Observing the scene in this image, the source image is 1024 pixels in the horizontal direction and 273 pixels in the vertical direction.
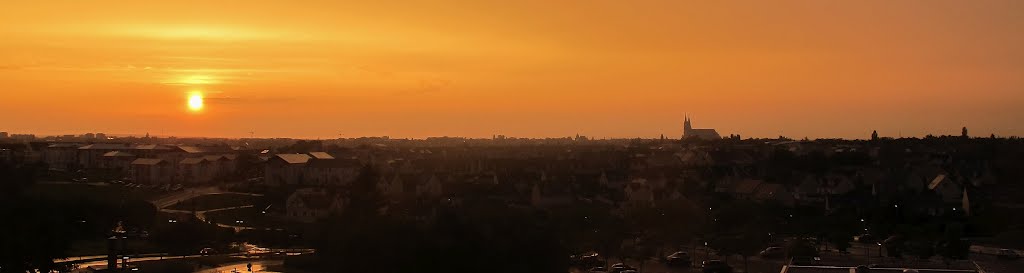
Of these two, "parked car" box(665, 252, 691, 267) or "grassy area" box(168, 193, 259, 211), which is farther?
"grassy area" box(168, 193, 259, 211)

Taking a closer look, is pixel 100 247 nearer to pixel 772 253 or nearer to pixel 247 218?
pixel 247 218

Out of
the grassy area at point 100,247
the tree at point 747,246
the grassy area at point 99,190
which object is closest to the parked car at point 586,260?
the tree at point 747,246

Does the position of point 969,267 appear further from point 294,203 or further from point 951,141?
point 951,141

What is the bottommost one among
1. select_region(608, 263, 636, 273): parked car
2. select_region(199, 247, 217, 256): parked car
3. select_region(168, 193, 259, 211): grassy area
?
select_region(199, 247, 217, 256): parked car

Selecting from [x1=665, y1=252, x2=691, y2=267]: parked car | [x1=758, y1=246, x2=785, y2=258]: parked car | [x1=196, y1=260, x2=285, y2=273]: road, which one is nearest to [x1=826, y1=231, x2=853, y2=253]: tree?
[x1=758, y1=246, x2=785, y2=258]: parked car

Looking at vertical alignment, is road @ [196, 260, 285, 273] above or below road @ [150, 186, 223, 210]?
below

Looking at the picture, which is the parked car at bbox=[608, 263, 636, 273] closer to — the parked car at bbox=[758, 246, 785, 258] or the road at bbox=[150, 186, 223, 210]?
the parked car at bbox=[758, 246, 785, 258]

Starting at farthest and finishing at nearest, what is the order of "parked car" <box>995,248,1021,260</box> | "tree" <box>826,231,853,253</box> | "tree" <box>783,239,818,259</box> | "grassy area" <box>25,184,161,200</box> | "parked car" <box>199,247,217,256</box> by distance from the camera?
"grassy area" <box>25,184,161,200</box> → "parked car" <box>199,247,217,256</box> → "tree" <box>826,231,853,253</box> → "parked car" <box>995,248,1021,260</box> → "tree" <box>783,239,818,259</box>

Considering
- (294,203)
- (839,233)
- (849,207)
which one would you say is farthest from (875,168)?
(294,203)
